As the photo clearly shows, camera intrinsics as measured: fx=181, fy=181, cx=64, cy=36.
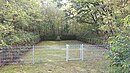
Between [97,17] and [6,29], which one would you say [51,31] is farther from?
[6,29]

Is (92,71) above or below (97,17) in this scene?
below

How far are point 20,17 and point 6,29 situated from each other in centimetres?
172

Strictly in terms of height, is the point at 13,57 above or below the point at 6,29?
below

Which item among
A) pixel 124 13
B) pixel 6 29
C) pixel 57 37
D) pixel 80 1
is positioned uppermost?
pixel 80 1

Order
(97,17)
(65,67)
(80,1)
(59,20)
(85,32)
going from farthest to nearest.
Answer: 1. (59,20)
2. (85,32)
3. (97,17)
4. (80,1)
5. (65,67)

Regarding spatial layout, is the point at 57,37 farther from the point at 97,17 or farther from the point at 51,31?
the point at 97,17

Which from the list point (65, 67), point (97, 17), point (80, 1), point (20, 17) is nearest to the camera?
point (65, 67)

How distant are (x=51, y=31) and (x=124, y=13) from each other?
14.7 metres

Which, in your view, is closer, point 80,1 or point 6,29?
point 6,29

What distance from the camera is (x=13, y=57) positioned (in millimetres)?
8273

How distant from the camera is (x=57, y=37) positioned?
23.5 m

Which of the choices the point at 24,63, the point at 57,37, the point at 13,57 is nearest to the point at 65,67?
the point at 24,63

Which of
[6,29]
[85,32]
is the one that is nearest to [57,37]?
[85,32]

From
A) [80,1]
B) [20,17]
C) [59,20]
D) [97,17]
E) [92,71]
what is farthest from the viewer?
[59,20]
